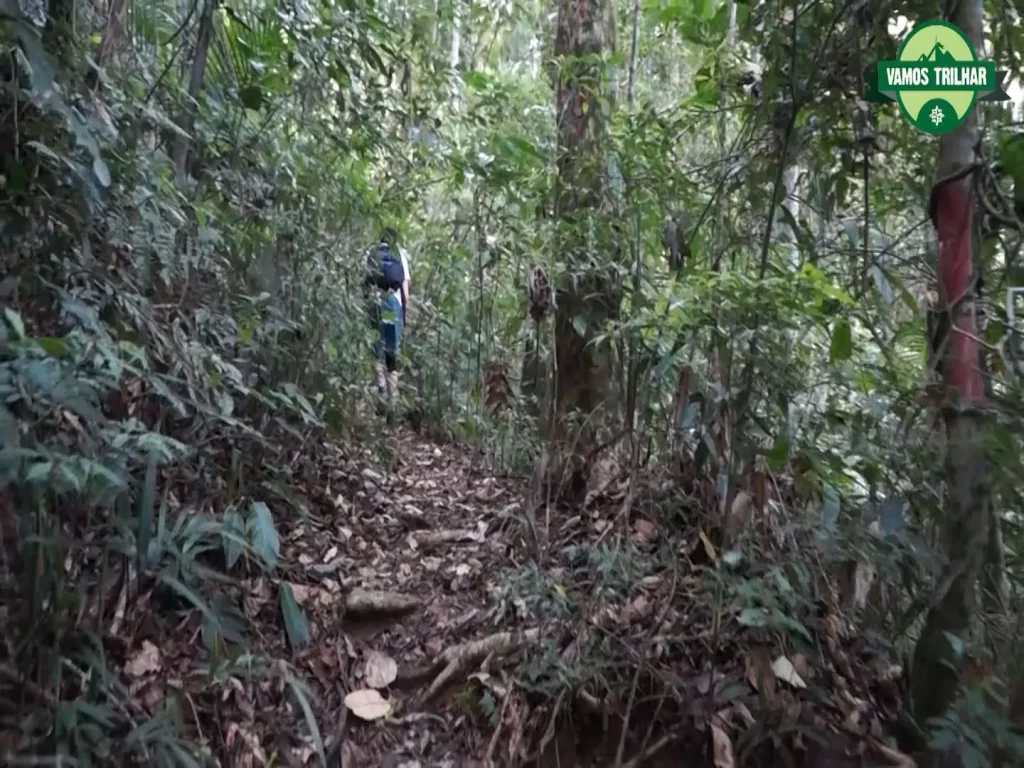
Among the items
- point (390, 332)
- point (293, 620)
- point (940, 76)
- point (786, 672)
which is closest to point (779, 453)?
point (786, 672)

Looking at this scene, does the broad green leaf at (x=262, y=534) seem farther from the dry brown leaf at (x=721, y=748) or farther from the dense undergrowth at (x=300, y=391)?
the dry brown leaf at (x=721, y=748)

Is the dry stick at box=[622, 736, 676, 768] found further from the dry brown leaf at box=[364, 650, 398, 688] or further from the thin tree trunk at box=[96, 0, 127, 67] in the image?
the thin tree trunk at box=[96, 0, 127, 67]

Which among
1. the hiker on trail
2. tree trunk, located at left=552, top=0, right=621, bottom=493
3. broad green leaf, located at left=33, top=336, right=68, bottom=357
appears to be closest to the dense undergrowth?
broad green leaf, located at left=33, top=336, right=68, bottom=357

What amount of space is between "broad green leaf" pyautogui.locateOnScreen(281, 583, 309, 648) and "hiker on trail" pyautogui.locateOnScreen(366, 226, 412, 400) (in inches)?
102

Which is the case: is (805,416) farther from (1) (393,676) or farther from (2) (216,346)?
(2) (216,346)

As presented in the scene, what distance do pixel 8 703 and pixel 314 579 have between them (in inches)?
55.5

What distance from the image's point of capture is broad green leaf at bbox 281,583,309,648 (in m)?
2.83

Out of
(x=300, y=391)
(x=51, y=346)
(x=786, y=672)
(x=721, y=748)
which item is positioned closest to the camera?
(x=51, y=346)

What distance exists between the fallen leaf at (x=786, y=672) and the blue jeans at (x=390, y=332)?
372 cm

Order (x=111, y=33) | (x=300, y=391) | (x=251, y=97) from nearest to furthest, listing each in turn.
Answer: (x=111, y=33) → (x=251, y=97) → (x=300, y=391)

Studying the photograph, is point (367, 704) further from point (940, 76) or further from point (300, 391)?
point (940, 76)

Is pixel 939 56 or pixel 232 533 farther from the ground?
pixel 939 56

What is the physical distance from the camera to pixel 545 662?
2682 mm

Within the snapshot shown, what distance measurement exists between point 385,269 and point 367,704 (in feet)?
11.4
